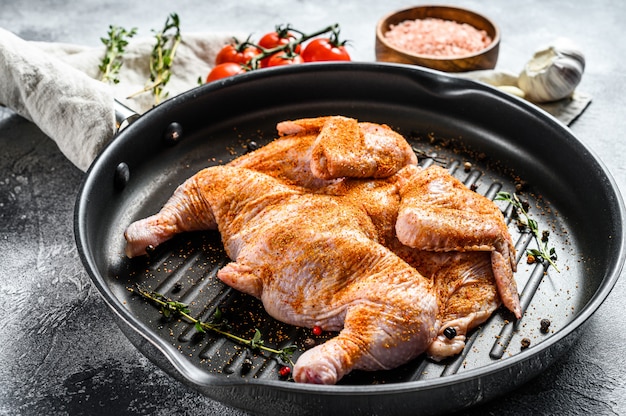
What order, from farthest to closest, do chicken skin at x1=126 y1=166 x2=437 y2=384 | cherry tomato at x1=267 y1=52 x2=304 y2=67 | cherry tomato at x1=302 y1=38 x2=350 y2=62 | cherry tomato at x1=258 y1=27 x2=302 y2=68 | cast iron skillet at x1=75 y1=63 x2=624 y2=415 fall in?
cherry tomato at x1=258 y1=27 x2=302 y2=68
cherry tomato at x1=302 y1=38 x2=350 y2=62
cherry tomato at x1=267 y1=52 x2=304 y2=67
chicken skin at x1=126 y1=166 x2=437 y2=384
cast iron skillet at x1=75 y1=63 x2=624 y2=415

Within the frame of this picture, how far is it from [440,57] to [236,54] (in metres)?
1.43

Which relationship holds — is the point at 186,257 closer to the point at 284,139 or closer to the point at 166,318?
the point at 166,318

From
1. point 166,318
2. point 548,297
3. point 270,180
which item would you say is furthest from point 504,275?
point 166,318

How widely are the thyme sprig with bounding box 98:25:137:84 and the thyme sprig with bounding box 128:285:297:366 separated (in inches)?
80.8

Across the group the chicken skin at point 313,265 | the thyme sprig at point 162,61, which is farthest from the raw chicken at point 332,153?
the thyme sprig at point 162,61

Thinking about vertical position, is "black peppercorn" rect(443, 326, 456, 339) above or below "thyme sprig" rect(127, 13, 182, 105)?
above

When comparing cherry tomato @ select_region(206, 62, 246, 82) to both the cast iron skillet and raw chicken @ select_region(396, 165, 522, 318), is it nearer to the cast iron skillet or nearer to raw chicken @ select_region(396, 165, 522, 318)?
the cast iron skillet

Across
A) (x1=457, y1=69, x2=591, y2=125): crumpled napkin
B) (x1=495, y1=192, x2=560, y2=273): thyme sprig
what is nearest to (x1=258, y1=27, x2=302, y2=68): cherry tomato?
(x1=457, y1=69, x2=591, y2=125): crumpled napkin

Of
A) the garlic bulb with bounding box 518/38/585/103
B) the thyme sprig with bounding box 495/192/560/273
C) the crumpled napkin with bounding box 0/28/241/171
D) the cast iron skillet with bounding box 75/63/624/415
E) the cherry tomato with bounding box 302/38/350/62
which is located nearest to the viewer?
the cast iron skillet with bounding box 75/63/624/415

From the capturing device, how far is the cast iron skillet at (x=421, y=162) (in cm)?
267

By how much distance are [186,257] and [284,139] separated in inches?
32.3

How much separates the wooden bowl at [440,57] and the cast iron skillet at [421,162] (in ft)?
1.64

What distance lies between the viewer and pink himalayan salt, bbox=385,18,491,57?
198 inches

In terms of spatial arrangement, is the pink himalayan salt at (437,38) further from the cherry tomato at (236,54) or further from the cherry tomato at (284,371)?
the cherry tomato at (284,371)
